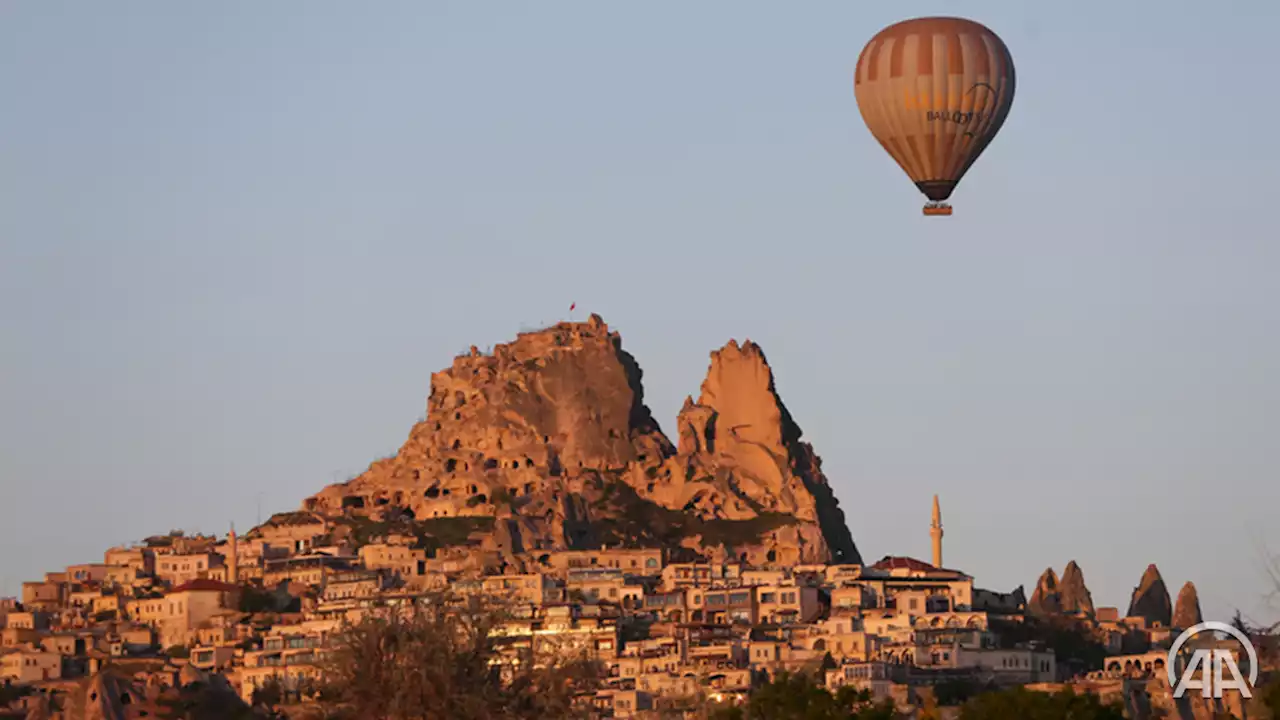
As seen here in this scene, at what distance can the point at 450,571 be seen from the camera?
145 m

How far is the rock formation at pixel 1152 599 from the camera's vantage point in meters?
161

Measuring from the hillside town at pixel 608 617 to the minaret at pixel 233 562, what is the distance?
0.14 metres

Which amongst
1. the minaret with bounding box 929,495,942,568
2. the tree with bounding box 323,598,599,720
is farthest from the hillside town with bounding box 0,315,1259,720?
the tree with bounding box 323,598,599,720

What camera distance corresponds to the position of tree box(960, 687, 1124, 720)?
76250 millimetres

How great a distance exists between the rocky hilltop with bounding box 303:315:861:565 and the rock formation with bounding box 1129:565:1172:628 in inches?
552

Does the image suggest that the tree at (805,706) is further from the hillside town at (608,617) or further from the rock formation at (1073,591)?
the rock formation at (1073,591)

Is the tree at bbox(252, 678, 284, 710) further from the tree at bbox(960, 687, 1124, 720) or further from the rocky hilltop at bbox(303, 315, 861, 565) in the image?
the tree at bbox(960, 687, 1124, 720)

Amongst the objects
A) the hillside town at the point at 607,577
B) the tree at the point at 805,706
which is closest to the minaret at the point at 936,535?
the hillside town at the point at 607,577

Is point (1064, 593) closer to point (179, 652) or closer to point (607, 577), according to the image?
point (607, 577)

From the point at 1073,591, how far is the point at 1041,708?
8312 cm

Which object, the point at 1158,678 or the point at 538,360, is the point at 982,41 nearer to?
the point at 1158,678

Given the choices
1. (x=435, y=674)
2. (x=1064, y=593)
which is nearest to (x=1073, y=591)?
(x=1064, y=593)

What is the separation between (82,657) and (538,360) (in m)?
35.4

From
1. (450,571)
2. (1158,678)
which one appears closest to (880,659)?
(1158,678)
